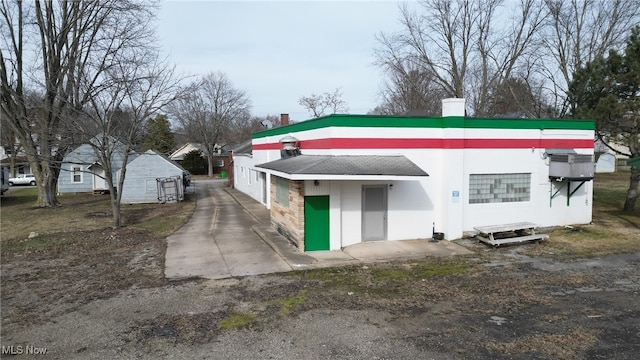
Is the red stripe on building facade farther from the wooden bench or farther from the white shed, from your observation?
the white shed

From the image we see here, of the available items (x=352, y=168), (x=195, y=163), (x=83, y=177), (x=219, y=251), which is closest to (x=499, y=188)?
(x=352, y=168)

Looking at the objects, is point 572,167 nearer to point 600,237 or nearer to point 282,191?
point 600,237

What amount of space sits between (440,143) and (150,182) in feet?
66.8

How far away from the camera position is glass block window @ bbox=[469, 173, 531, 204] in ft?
48.6

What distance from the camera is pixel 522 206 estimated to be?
50.5ft

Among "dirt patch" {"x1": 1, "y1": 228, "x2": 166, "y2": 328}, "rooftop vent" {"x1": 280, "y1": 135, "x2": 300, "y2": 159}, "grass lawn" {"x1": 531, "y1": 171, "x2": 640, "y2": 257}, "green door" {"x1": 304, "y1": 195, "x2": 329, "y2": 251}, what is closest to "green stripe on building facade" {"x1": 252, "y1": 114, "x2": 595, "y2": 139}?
"rooftop vent" {"x1": 280, "y1": 135, "x2": 300, "y2": 159}

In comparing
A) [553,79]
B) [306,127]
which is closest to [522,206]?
[306,127]

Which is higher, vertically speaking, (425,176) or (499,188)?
(425,176)

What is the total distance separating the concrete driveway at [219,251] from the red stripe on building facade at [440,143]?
3.85 m

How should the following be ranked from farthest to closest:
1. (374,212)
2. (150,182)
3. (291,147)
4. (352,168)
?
(150,182) → (291,147) → (374,212) → (352,168)

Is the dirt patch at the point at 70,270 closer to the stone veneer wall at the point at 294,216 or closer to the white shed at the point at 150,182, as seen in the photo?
the stone veneer wall at the point at 294,216

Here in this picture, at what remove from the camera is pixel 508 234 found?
14.8m

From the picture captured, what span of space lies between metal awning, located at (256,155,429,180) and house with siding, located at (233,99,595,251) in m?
0.03

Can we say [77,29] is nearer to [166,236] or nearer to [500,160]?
[166,236]
